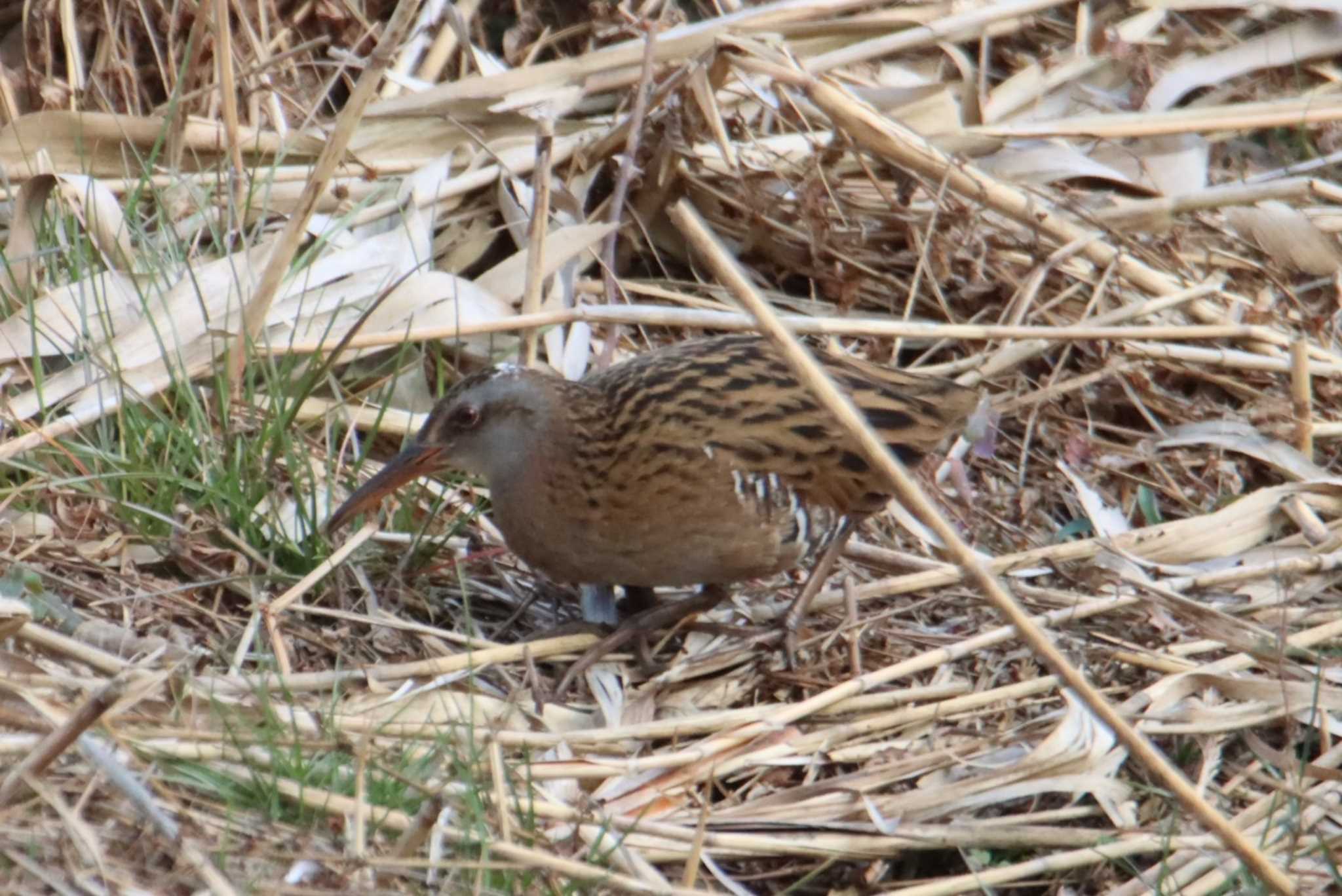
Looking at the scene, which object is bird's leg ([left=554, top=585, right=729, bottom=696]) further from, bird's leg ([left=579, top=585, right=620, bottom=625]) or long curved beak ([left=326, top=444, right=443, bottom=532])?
long curved beak ([left=326, top=444, right=443, bottom=532])

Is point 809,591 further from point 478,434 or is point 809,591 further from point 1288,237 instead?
point 1288,237

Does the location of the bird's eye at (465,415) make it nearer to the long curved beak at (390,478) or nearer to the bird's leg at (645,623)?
the long curved beak at (390,478)

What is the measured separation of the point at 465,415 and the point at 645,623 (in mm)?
598

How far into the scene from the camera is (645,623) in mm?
4039

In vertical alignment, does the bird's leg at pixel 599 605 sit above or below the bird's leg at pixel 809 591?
above

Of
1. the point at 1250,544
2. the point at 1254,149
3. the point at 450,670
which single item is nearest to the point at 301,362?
the point at 450,670

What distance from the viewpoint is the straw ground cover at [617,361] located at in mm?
3252

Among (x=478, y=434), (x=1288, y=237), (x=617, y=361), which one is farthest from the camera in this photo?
(x=1288, y=237)

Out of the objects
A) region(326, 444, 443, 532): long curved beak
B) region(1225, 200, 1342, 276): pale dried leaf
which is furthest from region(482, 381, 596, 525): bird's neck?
region(1225, 200, 1342, 276): pale dried leaf

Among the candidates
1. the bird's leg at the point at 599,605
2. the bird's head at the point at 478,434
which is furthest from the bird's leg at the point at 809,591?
the bird's head at the point at 478,434

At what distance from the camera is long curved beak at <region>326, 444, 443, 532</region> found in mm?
4000

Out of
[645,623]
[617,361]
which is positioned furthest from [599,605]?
[617,361]

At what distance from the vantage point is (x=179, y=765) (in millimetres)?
3100

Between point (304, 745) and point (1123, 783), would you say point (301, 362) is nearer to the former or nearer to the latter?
point (304, 745)
